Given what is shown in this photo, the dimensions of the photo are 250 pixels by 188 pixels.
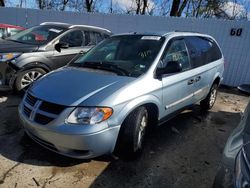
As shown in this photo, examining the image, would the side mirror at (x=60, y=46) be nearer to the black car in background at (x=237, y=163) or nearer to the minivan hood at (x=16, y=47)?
the minivan hood at (x=16, y=47)

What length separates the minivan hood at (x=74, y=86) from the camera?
2752 mm

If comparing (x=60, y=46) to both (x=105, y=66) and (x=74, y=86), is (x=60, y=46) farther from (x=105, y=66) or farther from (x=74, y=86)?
(x=74, y=86)

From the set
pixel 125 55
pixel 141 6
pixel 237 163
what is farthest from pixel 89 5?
pixel 237 163

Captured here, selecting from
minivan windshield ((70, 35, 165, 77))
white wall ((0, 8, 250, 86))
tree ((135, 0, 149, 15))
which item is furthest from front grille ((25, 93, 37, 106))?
tree ((135, 0, 149, 15))

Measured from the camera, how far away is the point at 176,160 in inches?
132

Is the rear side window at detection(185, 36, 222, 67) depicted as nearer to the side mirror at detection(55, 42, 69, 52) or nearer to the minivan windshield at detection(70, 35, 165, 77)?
the minivan windshield at detection(70, 35, 165, 77)

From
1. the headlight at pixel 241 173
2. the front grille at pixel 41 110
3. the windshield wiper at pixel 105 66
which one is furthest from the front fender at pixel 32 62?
the headlight at pixel 241 173

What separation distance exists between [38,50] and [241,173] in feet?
15.5

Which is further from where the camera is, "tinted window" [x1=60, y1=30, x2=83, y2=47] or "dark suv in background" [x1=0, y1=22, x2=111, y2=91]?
"tinted window" [x1=60, y1=30, x2=83, y2=47]

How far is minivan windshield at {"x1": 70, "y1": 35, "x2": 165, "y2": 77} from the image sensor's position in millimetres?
3389

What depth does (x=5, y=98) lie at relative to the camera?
5102 millimetres

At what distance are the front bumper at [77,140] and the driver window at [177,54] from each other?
1.39 meters

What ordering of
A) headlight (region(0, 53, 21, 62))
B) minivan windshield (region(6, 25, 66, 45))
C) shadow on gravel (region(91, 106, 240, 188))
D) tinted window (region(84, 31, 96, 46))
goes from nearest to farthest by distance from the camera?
shadow on gravel (region(91, 106, 240, 188)), headlight (region(0, 53, 21, 62)), minivan windshield (region(6, 25, 66, 45)), tinted window (region(84, 31, 96, 46))

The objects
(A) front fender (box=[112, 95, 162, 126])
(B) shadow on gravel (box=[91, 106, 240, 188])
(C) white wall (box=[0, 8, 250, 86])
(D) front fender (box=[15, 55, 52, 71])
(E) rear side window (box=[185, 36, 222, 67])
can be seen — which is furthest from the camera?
(C) white wall (box=[0, 8, 250, 86])
